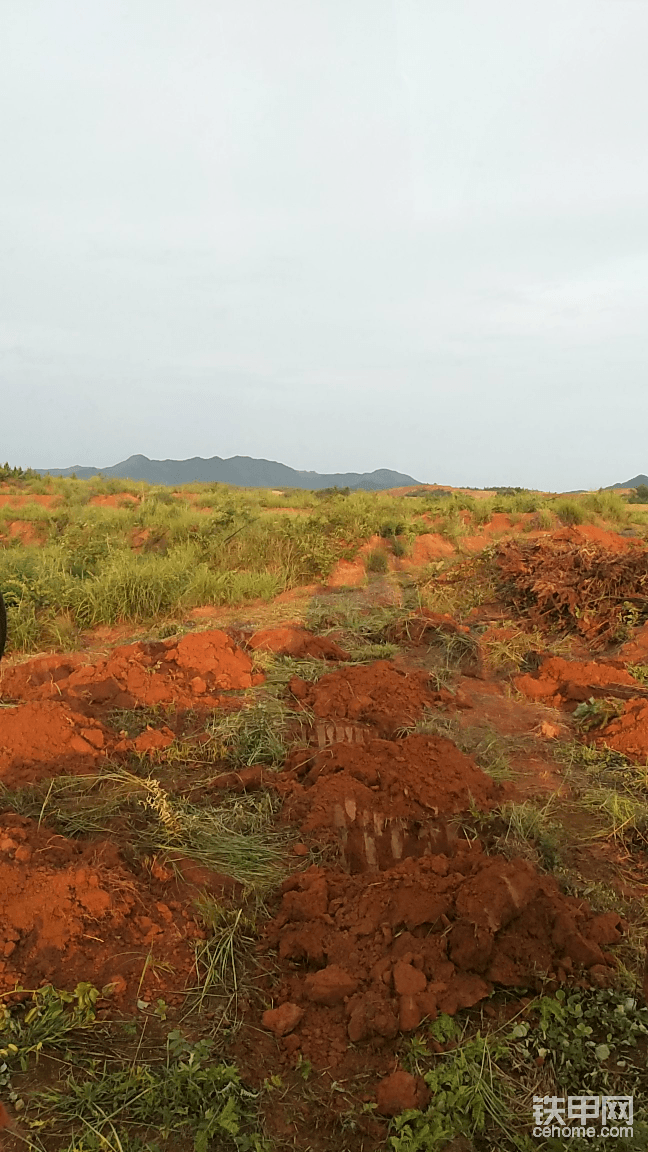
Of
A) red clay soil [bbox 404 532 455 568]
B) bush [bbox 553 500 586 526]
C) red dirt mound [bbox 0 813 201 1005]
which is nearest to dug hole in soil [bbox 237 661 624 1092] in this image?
red dirt mound [bbox 0 813 201 1005]

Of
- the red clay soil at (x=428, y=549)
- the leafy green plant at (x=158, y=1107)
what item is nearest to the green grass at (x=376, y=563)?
the red clay soil at (x=428, y=549)

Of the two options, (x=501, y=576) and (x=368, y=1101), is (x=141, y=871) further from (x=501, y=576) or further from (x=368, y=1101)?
(x=501, y=576)

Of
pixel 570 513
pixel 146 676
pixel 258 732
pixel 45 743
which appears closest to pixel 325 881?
pixel 258 732

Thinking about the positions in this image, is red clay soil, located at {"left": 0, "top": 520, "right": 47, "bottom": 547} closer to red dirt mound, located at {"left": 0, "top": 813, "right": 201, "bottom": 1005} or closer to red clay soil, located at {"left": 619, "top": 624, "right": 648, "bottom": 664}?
red clay soil, located at {"left": 619, "top": 624, "right": 648, "bottom": 664}

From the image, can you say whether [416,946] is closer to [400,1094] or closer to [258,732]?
[400,1094]

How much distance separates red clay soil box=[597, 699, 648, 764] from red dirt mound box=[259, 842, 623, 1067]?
1.61m

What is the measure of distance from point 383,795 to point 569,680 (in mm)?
2349

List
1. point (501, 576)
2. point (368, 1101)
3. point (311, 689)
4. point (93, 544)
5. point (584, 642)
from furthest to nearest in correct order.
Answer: point (93, 544), point (501, 576), point (584, 642), point (311, 689), point (368, 1101)

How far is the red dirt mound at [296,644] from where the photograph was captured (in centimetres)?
572

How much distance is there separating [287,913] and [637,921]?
1386 mm

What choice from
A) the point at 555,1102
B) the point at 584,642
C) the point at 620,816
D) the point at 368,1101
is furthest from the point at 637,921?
the point at 584,642

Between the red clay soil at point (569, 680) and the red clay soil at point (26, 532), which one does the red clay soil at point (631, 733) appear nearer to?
the red clay soil at point (569, 680)

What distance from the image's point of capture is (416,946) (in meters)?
2.32

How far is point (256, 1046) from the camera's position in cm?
206
